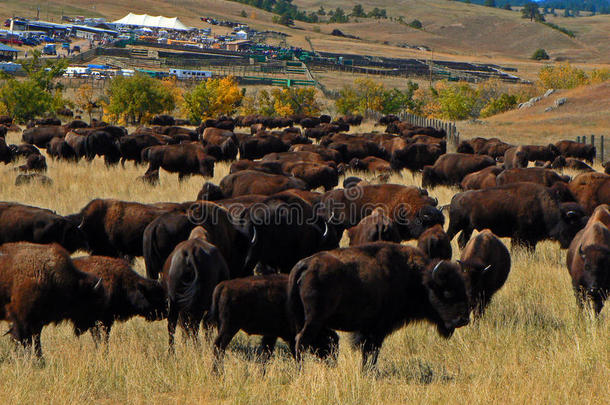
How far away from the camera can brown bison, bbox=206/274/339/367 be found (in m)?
7.02

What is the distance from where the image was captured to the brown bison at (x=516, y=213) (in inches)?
505

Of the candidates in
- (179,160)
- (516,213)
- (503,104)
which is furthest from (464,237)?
(503,104)

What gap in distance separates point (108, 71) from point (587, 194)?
91.8 metres

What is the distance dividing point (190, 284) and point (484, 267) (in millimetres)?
3478

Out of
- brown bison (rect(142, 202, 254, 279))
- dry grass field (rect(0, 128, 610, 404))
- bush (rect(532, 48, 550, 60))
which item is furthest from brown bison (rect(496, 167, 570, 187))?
bush (rect(532, 48, 550, 60))

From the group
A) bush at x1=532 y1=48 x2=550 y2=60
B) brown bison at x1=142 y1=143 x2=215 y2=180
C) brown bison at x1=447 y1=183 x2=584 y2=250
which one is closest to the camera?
brown bison at x1=447 y1=183 x2=584 y2=250

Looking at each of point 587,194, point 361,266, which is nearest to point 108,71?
point 587,194

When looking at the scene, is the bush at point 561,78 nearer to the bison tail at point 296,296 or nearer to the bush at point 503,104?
the bush at point 503,104

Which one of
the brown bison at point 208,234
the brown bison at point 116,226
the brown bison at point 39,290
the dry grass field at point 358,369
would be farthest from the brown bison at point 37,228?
the brown bison at point 39,290

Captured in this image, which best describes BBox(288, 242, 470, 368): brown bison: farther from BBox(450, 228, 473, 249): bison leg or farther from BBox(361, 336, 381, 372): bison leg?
BBox(450, 228, 473, 249): bison leg

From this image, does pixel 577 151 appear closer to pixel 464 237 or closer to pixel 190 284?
pixel 464 237

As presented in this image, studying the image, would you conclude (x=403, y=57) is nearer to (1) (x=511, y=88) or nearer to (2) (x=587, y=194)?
(1) (x=511, y=88)

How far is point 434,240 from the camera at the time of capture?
10.1m

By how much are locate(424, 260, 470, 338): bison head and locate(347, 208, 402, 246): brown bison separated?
332cm
